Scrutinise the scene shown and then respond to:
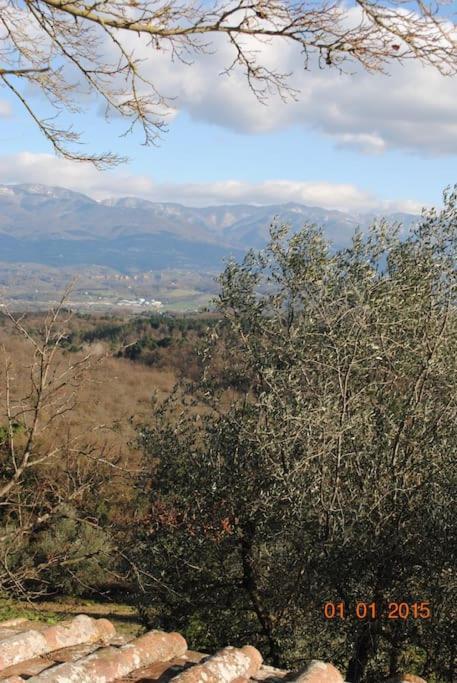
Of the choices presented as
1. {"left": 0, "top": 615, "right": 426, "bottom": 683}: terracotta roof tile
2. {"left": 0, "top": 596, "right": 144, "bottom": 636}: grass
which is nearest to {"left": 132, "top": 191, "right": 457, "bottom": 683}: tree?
{"left": 0, "top": 615, "right": 426, "bottom": 683}: terracotta roof tile

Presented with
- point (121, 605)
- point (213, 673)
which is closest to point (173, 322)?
point (121, 605)

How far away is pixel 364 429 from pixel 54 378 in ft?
12.0

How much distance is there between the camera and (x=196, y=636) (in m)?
9.54

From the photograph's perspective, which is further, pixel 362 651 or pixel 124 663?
pixel 362 651

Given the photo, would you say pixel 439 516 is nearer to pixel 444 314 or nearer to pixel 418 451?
pixel 418 451
